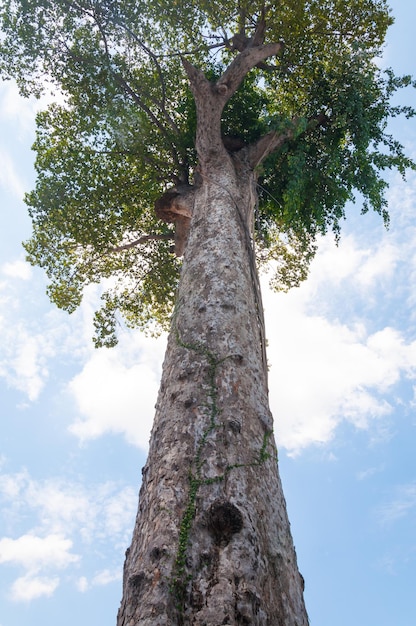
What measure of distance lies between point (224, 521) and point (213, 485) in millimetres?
208

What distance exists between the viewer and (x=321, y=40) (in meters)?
10.3

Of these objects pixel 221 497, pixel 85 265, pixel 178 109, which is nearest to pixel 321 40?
pixel 178 109

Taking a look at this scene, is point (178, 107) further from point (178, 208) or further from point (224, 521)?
point (224, 521)

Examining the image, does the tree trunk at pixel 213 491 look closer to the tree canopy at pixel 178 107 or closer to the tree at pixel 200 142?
the tree at pixel 200 142

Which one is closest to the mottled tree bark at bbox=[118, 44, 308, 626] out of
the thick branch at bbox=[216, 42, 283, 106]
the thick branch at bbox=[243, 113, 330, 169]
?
the thick branch at bbox=[243, 113, 330, 169]

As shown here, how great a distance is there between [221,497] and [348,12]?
11.0 metres

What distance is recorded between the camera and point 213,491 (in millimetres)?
2654

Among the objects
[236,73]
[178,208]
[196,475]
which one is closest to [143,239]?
[178,208]

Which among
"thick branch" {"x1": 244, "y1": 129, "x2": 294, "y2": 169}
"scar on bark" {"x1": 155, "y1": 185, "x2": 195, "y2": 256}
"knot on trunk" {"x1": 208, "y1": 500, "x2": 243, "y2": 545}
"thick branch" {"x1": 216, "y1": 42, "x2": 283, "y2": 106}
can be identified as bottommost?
"knot on trunk" {"x1": 208, "y1": 500, "x2": 243, "y2": 545}

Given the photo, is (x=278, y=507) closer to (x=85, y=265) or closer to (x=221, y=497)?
(x=221, y=497)

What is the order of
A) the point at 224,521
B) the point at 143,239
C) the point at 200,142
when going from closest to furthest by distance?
the point at 224,521, the point at 200,142, the point at 143,239

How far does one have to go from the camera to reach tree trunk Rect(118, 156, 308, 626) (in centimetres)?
221

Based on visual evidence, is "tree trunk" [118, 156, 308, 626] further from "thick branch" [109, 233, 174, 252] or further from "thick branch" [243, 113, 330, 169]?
"thick branch" [109, 233, 174, 252]

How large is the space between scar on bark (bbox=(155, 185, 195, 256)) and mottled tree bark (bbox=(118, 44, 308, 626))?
10.9ft
